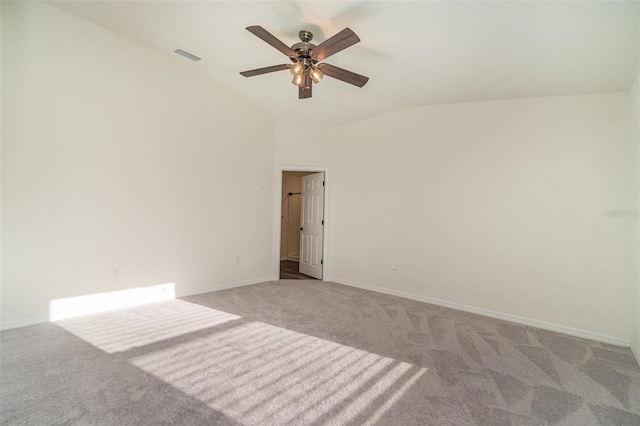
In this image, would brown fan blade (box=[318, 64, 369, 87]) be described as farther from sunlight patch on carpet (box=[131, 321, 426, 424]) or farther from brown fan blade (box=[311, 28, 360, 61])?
sunlight patch on carpet (box=[131, 321, 426, 424])

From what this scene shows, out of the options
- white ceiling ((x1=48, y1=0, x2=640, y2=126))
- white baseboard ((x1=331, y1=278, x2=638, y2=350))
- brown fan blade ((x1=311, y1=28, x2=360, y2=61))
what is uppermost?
white ceiling ((x1=48, y1=0, x2=640, y2=126))

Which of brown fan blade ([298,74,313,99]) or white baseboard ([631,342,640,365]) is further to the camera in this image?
brown fan blade ([298,74,313,99])

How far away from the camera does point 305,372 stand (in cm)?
229

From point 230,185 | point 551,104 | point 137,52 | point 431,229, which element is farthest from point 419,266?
point 137,52

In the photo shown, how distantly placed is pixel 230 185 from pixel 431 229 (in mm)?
3168

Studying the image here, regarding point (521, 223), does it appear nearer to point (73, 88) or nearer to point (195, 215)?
point (195, 215)

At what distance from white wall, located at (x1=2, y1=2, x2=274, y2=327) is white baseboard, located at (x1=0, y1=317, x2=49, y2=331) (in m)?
0.02

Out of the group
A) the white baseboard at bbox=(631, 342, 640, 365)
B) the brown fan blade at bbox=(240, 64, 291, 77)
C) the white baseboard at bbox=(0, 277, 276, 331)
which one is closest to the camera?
the white baseboard at bbox=(631, 342, 640, 365)

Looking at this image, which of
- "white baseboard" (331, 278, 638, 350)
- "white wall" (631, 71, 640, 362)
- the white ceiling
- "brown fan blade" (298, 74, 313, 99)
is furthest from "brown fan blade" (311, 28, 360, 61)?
"white baseboard" (331, 278, 638, 350)

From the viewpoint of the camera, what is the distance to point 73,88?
11.0 ft

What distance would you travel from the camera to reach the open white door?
5617mm

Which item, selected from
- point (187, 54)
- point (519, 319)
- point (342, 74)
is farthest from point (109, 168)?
point (519, 319)

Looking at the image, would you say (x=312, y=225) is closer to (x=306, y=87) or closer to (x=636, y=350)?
(x=306, y=87)

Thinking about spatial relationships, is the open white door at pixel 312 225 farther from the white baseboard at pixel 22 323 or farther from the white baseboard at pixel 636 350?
the white baseboard at pixel 636 350
